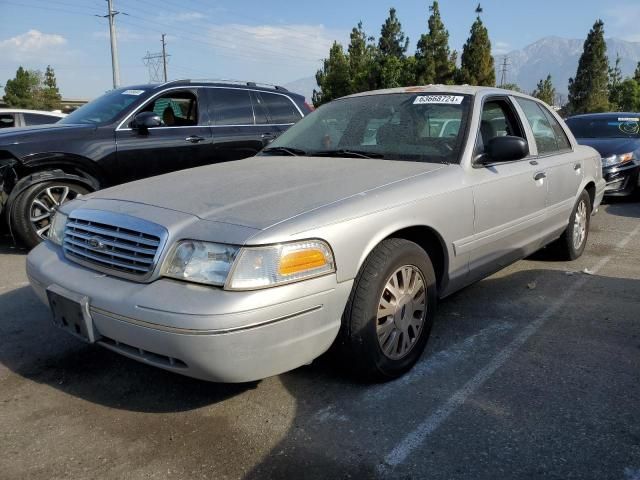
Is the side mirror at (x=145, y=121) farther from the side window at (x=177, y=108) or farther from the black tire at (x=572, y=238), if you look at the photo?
the black tire at (x=572, y=238)

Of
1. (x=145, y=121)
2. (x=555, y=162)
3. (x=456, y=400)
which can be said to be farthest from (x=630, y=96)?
(x=456, y=400)

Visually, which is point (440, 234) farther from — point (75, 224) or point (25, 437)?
point (25, 437)

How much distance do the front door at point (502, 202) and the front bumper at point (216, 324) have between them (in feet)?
4.13

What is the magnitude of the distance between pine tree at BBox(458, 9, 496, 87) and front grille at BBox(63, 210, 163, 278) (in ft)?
126

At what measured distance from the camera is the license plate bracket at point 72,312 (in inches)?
101

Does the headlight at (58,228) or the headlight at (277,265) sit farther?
the headlight at (58,228)

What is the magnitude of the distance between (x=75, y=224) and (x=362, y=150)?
5.84ft

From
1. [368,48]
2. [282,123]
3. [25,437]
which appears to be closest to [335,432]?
[25,437]

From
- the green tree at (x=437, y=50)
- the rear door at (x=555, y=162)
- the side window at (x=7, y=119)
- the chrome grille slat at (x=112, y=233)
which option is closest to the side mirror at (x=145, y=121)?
the chrome grille slat at (x=112, y=233)

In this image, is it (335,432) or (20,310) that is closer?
(335,432)

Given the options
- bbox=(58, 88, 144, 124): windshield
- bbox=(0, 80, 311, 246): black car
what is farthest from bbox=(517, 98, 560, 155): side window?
bbox=(58, 88, 144, 124): windshield

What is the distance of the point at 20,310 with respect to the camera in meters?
4.08

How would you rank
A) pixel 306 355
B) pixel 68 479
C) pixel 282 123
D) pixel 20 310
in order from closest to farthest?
1. pixel 68 479
2. pixel 306 355
3. pixel 20 310
4. pixel 282 123

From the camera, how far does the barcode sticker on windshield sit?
12.4 feet
